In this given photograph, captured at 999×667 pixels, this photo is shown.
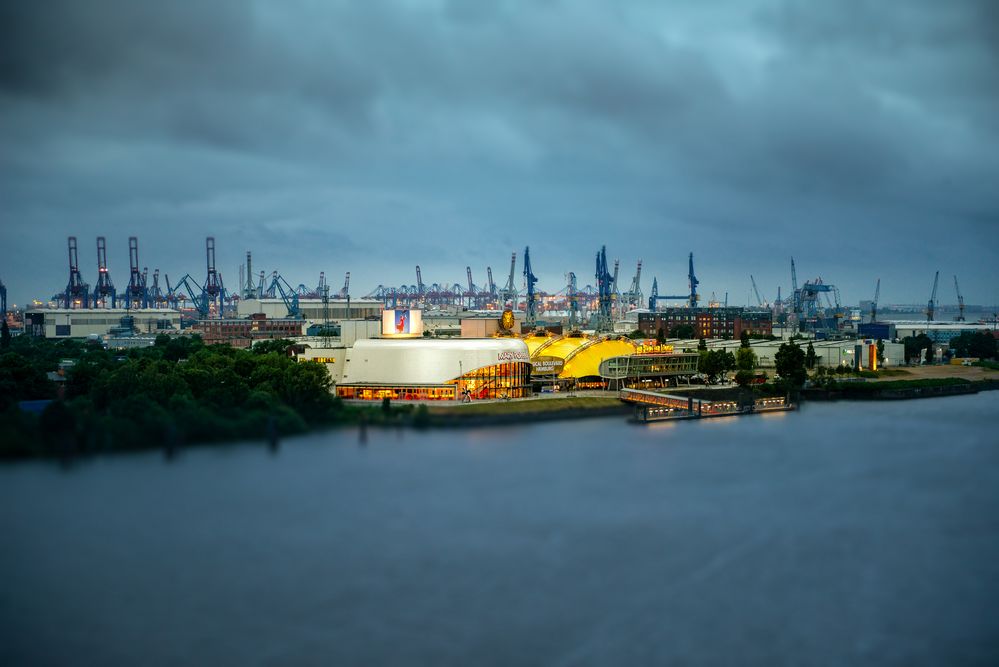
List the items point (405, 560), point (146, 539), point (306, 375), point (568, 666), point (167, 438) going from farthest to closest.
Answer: point (306, 375)
point (167, 438)
point (146, 539)
point (405, 560)
point (568, 666)

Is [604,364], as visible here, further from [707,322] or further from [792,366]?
[707,322]

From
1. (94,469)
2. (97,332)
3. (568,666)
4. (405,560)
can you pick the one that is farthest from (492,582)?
(97,332)

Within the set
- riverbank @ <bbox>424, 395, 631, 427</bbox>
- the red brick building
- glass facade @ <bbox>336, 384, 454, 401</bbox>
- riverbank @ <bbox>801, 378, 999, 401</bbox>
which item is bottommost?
riverbank @ <bbox>801, 378, 999, 401</bbox>

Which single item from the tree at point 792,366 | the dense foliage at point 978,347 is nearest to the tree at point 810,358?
the tree at point 792,366

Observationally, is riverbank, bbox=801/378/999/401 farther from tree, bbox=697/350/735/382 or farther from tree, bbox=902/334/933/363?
tree, bbox=902/334/933/363

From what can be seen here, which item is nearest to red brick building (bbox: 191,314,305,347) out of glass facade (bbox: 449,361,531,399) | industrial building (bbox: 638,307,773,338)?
industrial building (bbox: 638,307,773,338)

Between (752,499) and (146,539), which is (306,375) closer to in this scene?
(146,539)

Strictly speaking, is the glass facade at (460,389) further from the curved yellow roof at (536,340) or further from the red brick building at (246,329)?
the red brick building at (246,329)
